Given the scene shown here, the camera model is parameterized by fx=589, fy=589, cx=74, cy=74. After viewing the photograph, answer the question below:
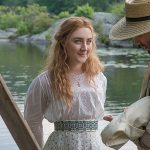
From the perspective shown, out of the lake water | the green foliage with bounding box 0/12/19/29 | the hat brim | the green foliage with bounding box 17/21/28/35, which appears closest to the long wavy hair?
the hat brim

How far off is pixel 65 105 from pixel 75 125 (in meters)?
0.10

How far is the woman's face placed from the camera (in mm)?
2443

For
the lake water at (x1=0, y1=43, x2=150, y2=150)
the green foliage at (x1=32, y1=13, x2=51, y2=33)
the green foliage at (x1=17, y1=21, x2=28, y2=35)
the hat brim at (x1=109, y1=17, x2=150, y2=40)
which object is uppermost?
the hat brim at (x1=109, y1=17, x2=150, y2=40)

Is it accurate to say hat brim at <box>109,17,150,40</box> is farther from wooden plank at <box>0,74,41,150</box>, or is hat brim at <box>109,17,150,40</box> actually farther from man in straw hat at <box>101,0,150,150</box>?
wooden plank at <box>0,74,41,150</box>

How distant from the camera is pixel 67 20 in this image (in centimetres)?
245

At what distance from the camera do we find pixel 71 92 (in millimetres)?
2414

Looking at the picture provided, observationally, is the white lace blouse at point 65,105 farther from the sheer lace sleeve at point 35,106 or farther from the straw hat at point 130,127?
the straw hat at point 130,127

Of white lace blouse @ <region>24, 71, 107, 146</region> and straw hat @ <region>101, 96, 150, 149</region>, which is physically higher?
straw hat @ <region>101, 96, 150, 149</region>

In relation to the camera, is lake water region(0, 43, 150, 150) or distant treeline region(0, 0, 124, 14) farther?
distant treeline region(0, 0, 124, 14)

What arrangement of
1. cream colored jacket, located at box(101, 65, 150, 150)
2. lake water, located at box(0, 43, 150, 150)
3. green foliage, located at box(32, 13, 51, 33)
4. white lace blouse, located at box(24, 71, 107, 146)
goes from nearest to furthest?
1. cream colored jacket, located at box(101, 65, 150, 150)
2. white lace blouse, located at box(24, 71, 107, 146)
3. lake water, located at box(0, 43, 150, 150)
4. green foliage, located at box(32, 13, 51, 33)

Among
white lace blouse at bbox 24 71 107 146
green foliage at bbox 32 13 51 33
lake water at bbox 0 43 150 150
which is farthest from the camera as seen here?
green foliage at bbox 32 13 51 33

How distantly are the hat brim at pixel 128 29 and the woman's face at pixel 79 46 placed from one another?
0.62 meters

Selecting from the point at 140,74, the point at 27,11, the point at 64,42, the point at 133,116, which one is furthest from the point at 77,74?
the point at 27,11

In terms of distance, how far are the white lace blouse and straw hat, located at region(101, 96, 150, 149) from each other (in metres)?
0.74
